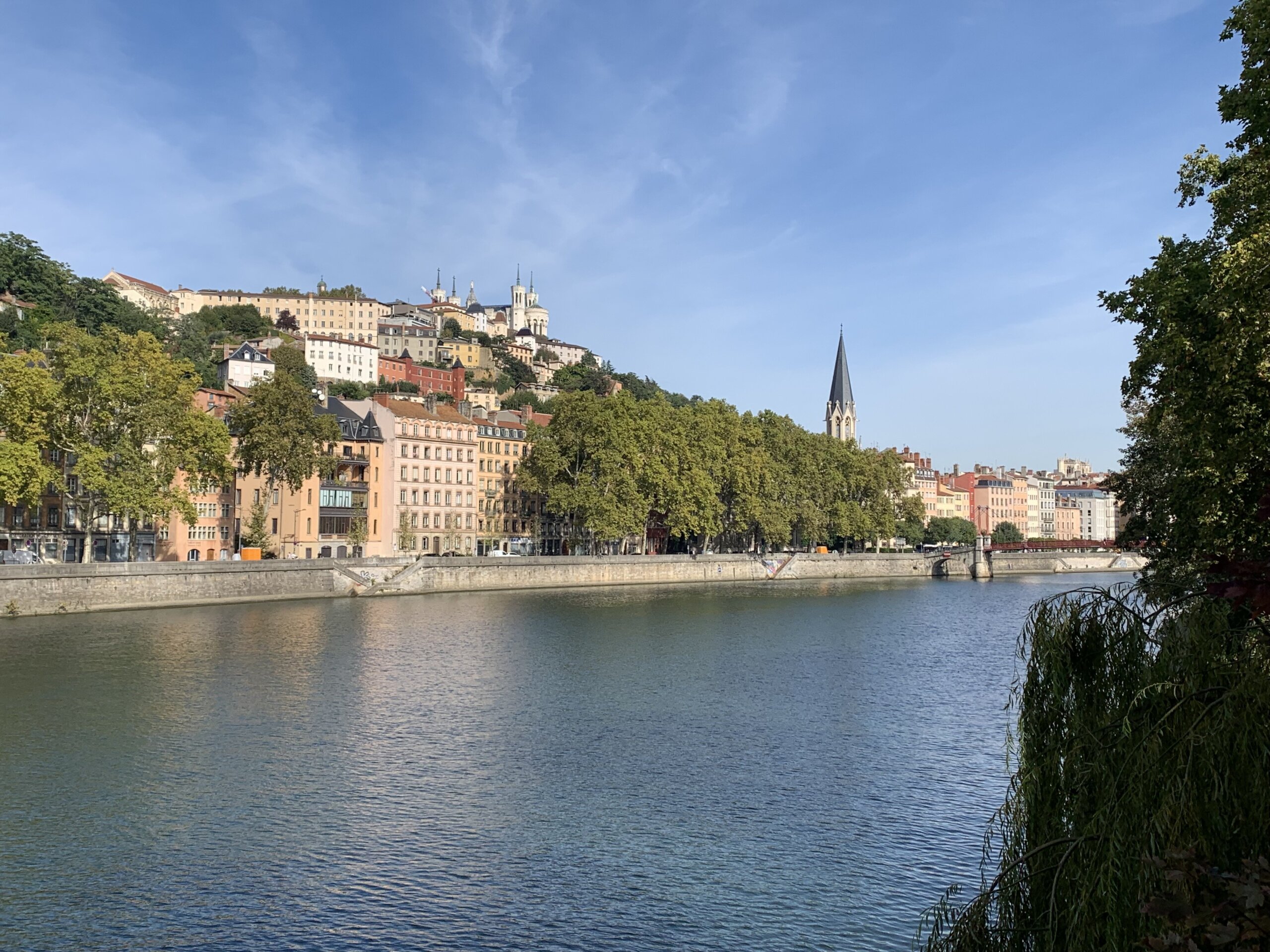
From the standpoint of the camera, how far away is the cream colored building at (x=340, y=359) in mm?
166750

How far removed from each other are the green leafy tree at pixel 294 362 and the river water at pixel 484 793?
98685 mm

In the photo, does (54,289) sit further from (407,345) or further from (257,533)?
(407,345)

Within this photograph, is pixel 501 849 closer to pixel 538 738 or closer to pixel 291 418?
pixel 538 738

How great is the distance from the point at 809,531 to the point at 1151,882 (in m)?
103

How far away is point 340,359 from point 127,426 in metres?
111

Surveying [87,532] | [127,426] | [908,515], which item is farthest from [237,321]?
[87,532]

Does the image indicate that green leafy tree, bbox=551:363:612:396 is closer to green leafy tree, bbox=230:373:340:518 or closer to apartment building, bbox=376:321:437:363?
apartment building, bbox=376:321:437:363

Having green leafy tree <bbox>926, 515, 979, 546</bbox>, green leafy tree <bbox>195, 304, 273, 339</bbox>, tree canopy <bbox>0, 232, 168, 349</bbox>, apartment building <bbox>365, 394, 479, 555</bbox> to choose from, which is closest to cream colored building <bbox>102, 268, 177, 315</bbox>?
green leafy tree <bbox>195, 304, 273, 339</bbox>

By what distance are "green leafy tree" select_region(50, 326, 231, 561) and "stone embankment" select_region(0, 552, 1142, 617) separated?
11.6 ft

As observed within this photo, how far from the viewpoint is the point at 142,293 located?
577 ft

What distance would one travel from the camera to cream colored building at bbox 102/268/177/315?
17075 cm

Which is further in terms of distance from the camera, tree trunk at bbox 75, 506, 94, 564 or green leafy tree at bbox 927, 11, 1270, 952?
tree trunk at bbox 75, 506, 94, 564

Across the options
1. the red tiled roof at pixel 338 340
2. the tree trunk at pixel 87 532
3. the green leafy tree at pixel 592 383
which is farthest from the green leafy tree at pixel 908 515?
the tree trunk at pixel 87 532

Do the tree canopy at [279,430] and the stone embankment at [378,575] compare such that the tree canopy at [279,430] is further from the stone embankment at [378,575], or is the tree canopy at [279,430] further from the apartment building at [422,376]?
the apartment building at [422,376]
